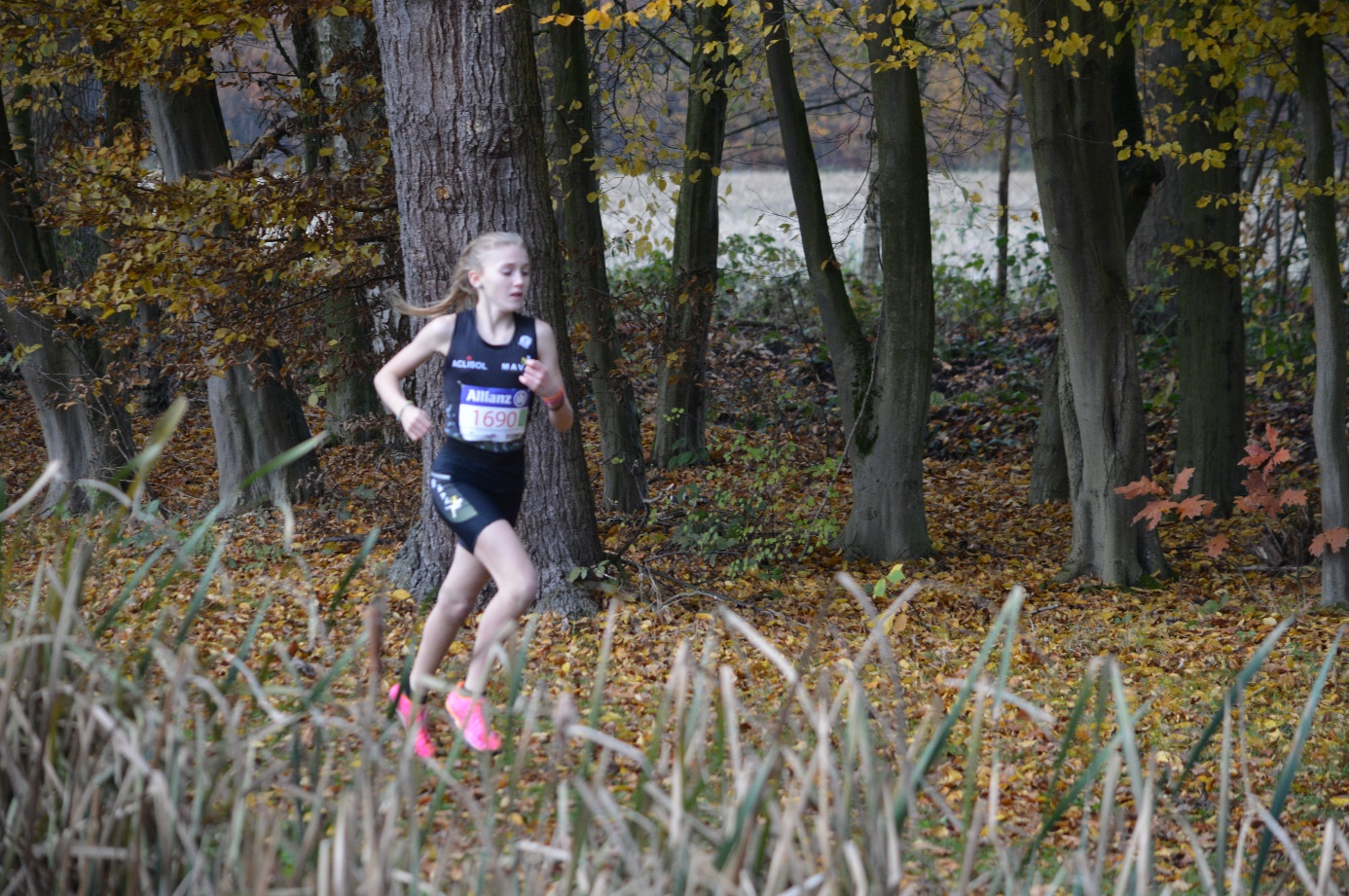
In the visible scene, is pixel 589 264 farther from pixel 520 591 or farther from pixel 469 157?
pixel 520 591

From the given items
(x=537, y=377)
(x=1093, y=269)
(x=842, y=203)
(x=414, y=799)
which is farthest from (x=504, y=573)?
(x=842, y=203)

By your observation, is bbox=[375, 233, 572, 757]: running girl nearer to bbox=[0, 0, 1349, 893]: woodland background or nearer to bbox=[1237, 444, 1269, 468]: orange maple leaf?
bbox=[0, 0, 1349, 893]: woodland background

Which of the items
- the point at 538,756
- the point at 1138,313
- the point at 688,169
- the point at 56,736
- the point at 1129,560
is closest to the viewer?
the point at 56,736

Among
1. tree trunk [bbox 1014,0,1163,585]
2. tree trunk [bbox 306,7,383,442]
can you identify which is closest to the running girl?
tree trunk [bbox 306,7,383,442]

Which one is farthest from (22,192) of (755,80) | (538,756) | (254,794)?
(254,794)

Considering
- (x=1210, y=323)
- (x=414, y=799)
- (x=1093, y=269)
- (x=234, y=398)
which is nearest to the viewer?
(x=414, y=799)

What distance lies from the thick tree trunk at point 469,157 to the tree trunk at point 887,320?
2.68 meters

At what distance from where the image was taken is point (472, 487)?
3992 mm

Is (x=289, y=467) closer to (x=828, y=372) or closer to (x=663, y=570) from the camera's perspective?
(x=663, y=570)

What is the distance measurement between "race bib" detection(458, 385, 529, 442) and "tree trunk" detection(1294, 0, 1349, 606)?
525 cm

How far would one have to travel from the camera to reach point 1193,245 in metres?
8.77

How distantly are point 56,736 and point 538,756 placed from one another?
185 centimetres

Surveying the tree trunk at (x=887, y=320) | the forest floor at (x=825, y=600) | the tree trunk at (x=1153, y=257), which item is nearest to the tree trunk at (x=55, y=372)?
the forest floor at (x=825, y=600)

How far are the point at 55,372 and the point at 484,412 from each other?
7059 mm
